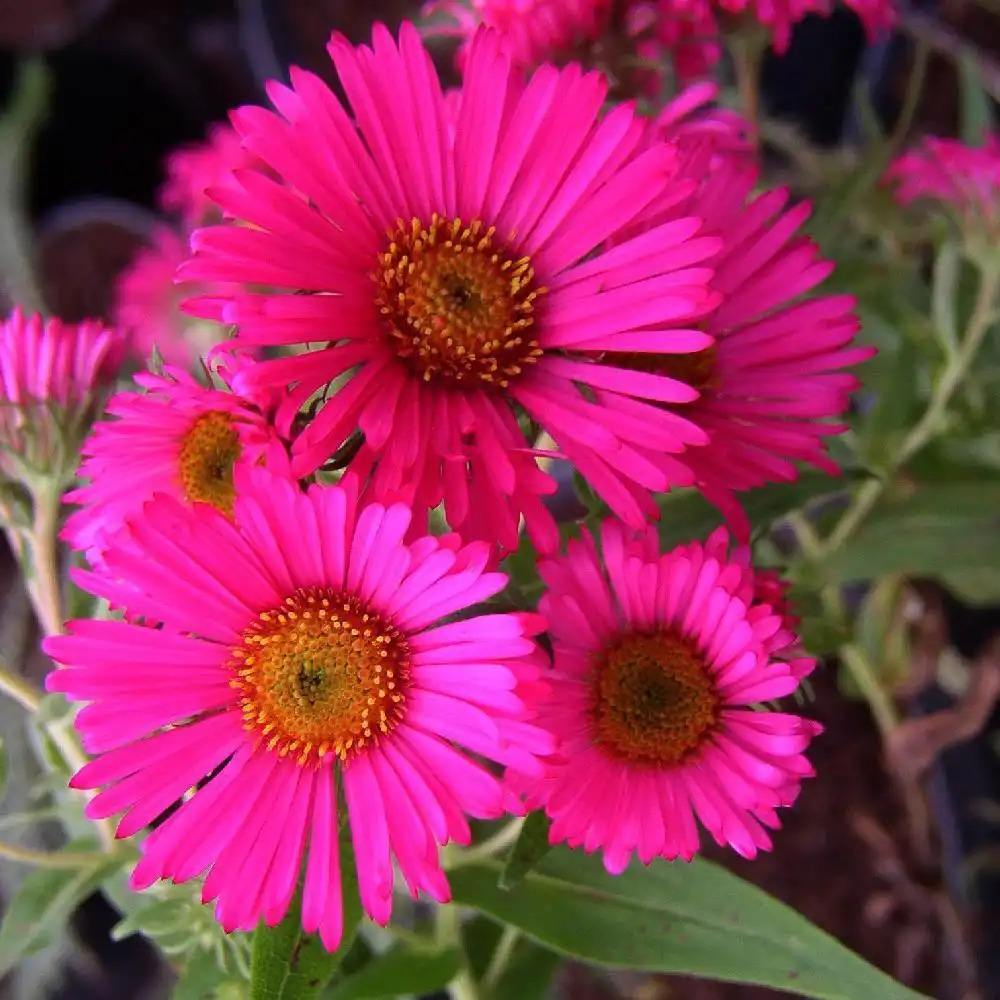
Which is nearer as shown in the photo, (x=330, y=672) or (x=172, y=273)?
(x=330, y=672)

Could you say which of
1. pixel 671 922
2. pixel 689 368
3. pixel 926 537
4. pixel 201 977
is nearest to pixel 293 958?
pixel 201 977

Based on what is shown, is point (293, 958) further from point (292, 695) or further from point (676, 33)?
point (676, 33)

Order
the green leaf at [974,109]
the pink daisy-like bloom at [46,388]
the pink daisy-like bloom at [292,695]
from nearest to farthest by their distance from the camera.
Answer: the pink daisy-like bloom at [292,695], the pink daisy-like bloom at [46,388], the green leaf at [974,109]

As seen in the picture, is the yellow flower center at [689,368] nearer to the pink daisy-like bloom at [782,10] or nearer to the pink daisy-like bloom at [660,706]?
the pink daisy-like bloom at [660,706]

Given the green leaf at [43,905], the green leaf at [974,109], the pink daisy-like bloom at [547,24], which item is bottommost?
the green leaf at [43,905]

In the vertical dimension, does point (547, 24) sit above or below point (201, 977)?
above

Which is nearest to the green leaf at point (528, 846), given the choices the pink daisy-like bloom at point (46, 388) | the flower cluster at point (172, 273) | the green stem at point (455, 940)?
the green stem at point (455, 940)

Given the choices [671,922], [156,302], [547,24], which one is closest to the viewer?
[671,922]
